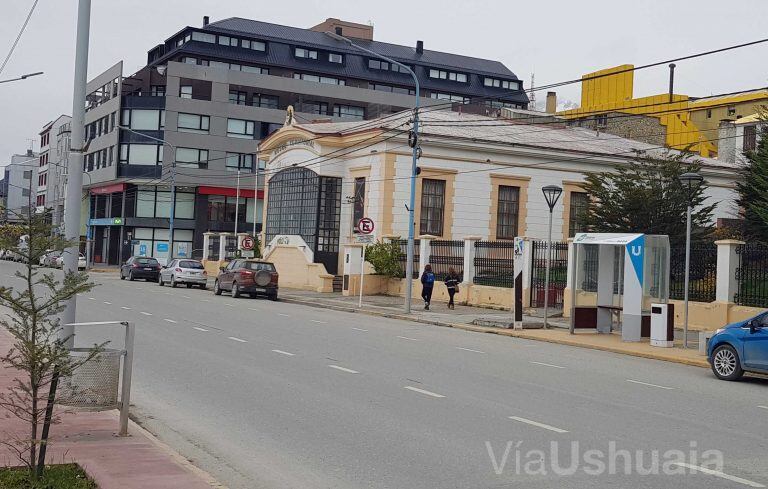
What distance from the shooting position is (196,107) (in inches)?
2714

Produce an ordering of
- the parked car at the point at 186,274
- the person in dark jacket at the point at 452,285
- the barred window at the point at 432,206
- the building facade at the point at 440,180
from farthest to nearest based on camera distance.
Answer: the parked car at the point at 186,274 → the barred window at the point at 432,206 → the building facade at the point at 440,180 → the person in dark jacket at the point at 452,285

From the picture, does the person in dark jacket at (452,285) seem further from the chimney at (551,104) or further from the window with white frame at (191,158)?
the window with white frame at (191,158)

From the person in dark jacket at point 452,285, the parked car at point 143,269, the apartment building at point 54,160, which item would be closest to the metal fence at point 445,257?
the person in dark jacket at point 452,285

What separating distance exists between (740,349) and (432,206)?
89.6 ft

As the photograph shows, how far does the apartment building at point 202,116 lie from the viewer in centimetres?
6894

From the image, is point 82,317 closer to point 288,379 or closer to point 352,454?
point 288,379

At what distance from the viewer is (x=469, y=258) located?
32.6m

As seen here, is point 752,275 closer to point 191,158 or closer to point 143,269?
point 143,269

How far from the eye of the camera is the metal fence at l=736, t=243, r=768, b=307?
21406 mm

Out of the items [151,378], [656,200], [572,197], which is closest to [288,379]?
[151,378]

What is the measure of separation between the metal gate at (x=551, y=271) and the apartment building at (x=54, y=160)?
236ft

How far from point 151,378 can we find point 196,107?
5936cm

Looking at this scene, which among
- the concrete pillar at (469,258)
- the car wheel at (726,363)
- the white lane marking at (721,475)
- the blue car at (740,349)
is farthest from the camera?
the concrete pillar at (469,258)

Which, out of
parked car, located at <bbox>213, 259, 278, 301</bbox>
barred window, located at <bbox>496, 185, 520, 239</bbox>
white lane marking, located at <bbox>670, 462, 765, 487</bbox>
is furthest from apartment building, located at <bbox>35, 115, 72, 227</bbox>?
white lane marking, located at <bbox>670, 462, 765, 487</bbox>
